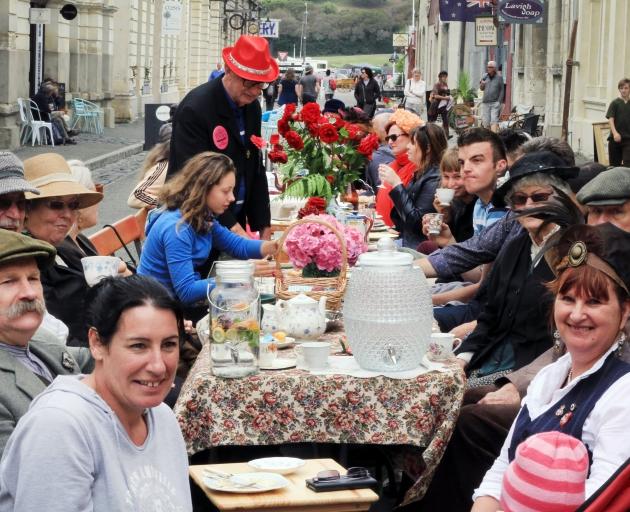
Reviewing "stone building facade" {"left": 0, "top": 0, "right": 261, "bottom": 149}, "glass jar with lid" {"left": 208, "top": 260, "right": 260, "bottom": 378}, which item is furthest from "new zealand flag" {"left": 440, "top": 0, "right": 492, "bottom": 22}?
"glass jar with lid" {"left": 208, "top": 260, "right": 260, "bottom": 378}

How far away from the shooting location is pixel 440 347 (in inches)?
206

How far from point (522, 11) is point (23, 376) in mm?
27969

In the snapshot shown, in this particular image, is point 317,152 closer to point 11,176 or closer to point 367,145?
point 367,145

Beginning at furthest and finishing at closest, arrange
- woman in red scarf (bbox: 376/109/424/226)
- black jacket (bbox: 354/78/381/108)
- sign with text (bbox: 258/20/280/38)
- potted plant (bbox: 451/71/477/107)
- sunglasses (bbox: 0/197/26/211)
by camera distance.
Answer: sign with text (bbox: 258/20/280/38) → black jacket (bbox: 354/78/381/108) → potted plant (bbox: 451/71/477/107) → woman in red scarf (bbox: 376/109/424/226) → sunglasses (bbox: 0/197/26/211)

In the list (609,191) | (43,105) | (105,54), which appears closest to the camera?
(609,191)

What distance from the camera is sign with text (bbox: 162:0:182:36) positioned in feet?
91.0

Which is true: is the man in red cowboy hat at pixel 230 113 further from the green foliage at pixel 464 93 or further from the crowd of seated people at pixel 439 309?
the green foliage at pixel 464 93

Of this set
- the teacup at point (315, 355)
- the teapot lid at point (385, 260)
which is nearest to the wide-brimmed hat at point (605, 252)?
the teapot lid at point (385, 260)

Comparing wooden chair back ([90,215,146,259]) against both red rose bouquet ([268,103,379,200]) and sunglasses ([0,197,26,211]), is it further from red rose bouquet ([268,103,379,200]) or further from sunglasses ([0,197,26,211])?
sunglasses ([0,197,26,211])

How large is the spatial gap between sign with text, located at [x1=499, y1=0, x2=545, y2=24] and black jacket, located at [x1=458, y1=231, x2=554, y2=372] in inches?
996

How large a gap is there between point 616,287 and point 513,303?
1902 millimetres

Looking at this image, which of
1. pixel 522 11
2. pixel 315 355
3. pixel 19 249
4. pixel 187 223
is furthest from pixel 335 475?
pixel 522 11

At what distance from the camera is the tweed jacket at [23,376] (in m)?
3.65

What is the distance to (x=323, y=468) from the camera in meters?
4.59
